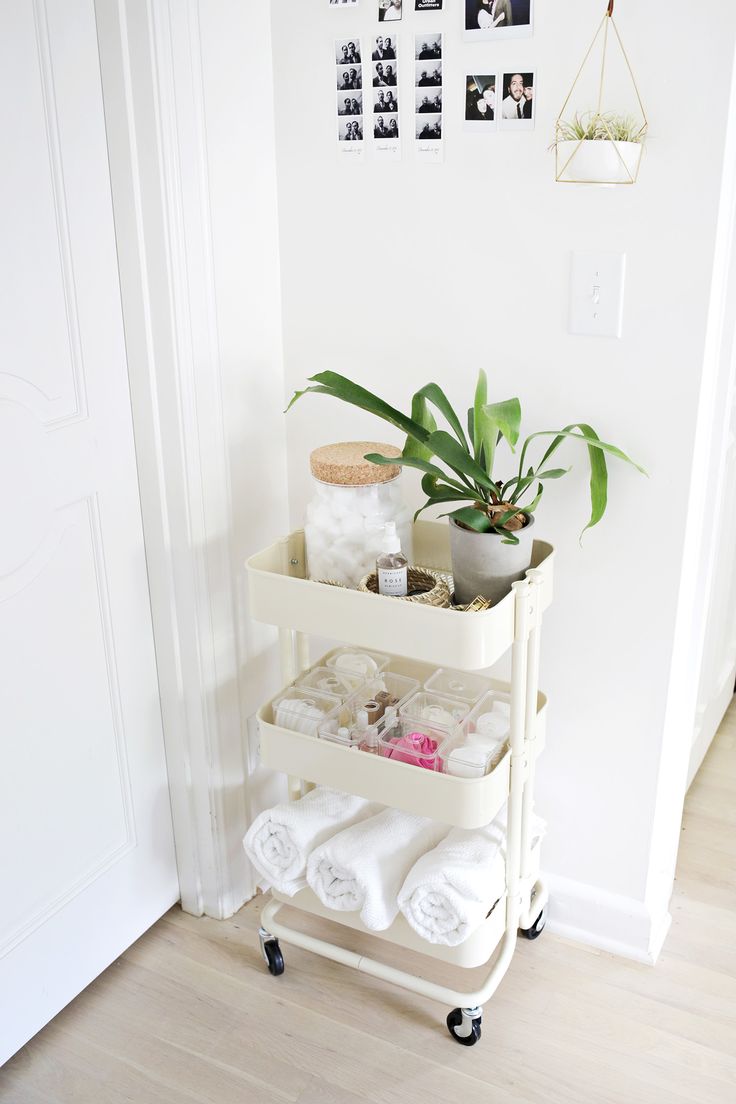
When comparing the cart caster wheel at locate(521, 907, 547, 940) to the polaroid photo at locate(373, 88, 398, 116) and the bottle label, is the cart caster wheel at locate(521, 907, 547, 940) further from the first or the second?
the polaroid photo at locate(373, 88, 398, 116)

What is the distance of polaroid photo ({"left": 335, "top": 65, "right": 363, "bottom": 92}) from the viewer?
1.60 m

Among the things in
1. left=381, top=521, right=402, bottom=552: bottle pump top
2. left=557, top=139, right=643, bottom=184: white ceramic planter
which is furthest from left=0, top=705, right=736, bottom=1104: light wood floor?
left=557, top=139, right=643, bottom=184: white ceramic planter

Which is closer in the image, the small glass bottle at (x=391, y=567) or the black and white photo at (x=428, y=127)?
the small glass bottle at (x=391, y=567)

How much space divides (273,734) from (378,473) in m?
0.45

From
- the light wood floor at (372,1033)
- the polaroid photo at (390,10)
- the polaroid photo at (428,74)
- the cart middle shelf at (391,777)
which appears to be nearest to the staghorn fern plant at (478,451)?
the cart middle shelf at (391,777)

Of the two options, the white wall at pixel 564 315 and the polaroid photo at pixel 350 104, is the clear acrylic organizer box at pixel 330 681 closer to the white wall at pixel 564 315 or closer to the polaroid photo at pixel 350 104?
the white wall at pixel 564 315

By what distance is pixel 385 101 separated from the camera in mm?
1598

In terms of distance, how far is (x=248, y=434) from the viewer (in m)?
1.79

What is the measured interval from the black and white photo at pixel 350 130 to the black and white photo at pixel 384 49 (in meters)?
0.10

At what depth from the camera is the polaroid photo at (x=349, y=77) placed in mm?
1603

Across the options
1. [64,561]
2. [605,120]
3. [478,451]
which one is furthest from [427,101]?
[64,561]

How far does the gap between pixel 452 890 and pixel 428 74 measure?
125 centimetres

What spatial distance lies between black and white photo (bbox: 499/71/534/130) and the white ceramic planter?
0.10m

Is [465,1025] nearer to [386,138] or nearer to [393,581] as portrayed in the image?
[393,581]
